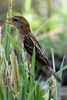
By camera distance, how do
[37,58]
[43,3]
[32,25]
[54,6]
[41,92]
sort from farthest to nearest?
[43,3] → [54,6] → [32,25] → [37,58] → [41,92]

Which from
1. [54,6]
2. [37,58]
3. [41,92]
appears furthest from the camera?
[54,6]

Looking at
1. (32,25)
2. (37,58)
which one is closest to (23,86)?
(37,58)

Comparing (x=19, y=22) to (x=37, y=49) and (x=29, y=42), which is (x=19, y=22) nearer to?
(x=29, y=42)

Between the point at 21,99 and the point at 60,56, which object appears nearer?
the point at 21,99

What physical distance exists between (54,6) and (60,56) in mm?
1175

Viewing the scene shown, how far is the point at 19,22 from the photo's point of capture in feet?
9.46

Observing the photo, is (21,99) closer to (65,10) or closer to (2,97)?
(2,97)

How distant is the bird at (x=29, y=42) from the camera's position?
275 cm

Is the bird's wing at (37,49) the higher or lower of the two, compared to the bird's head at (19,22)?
lower

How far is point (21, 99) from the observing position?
2117 mm

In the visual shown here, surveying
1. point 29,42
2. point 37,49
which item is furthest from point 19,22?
point 37,49

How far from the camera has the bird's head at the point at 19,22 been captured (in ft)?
9.08

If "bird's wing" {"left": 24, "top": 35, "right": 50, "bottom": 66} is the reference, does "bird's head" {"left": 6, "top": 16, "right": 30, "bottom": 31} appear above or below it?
above

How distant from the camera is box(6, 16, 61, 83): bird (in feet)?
9.04
